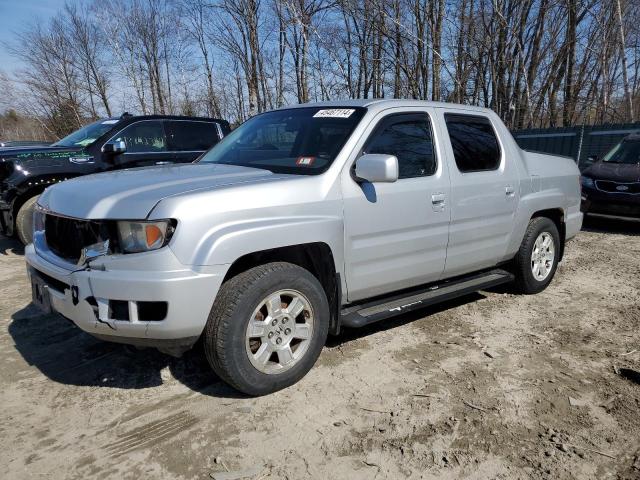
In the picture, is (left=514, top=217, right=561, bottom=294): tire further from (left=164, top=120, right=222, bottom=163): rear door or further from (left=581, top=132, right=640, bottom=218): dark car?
(left=164, top=120, right=222, bottom=163): rear door

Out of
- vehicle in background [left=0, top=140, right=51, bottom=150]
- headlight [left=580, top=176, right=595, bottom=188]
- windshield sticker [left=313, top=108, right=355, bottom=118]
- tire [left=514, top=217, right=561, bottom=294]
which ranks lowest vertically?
tire [left=514, top=217, right=561, bottom=294]

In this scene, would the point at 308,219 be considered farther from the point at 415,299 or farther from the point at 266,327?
the point at 415,299

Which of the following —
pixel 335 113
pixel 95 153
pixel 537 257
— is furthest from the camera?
pixel 95 153

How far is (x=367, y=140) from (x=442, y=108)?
1022 millimetres

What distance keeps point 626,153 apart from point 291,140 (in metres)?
8.16

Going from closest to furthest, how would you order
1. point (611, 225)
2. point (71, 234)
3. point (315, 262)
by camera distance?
point (71, 234)
point (315, 262)
point (611, 225)

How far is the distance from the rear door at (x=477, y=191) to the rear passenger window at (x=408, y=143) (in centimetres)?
21

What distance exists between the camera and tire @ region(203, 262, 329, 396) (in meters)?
2.64

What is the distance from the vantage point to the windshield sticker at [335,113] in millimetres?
3477

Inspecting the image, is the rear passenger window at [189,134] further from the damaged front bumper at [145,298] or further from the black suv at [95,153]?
the damaged front bumper at [145,298]

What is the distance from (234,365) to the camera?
269cm

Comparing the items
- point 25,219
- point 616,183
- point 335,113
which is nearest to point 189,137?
point 25,219

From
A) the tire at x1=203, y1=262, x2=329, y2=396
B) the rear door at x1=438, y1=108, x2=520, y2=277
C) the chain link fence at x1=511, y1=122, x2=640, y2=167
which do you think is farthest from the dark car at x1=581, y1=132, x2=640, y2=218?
the tire at x1=203, y1=262, x2=329, y2=396

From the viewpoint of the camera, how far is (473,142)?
4117 millimetres
